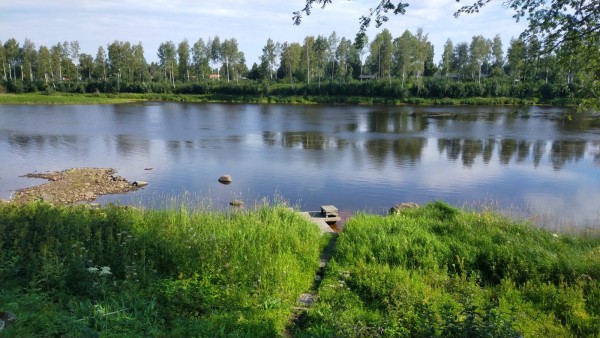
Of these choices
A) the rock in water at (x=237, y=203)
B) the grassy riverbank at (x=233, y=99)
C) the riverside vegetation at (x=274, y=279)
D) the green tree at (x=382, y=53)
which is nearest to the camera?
the riverside vegetation at (x=274, y=279)

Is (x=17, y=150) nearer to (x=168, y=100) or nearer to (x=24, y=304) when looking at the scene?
(x=24, y=304)

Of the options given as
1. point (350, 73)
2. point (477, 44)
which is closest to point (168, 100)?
point (350, 73)

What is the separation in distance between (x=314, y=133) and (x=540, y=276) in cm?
A: 3702

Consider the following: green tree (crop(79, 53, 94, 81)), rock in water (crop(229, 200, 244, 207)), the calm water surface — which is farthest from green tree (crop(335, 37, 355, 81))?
rock in water (crop(229, 200, 244, 207))

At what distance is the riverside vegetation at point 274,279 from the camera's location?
6359 millimetres

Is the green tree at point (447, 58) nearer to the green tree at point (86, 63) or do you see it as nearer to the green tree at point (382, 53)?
the green tree at point (382, 53)

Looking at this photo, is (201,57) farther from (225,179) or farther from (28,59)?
(225,179)

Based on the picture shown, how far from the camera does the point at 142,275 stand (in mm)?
7816

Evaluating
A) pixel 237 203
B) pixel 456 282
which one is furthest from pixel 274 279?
pixel 237 203

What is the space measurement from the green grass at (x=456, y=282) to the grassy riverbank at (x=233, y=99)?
252 feet

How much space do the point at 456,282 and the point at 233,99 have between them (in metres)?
93.4

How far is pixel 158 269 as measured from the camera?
8.79 m

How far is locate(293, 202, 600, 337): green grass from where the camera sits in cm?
677

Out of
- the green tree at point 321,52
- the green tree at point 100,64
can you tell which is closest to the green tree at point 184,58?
the green tree at point 100,64
